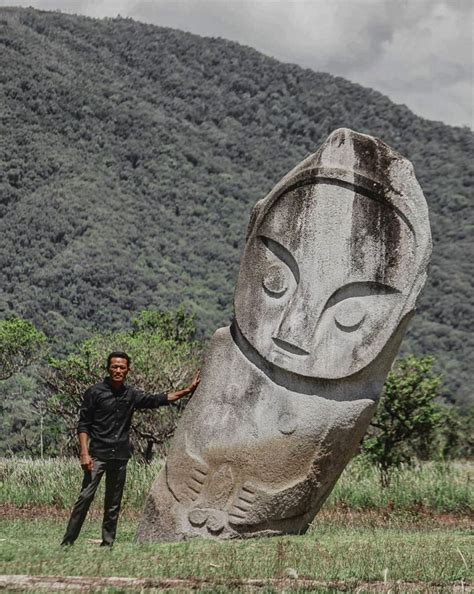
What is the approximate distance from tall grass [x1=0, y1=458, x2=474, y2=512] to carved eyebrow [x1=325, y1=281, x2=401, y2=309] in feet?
14.1

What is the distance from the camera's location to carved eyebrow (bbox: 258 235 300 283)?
10.3 metres

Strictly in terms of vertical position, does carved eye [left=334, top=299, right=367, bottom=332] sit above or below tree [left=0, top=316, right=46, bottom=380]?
above

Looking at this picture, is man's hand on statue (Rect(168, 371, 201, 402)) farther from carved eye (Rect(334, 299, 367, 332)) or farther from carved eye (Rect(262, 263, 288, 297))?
carved eye (Rect(334, 299, 367, 332))

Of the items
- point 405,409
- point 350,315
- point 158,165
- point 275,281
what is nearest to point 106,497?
point 275,281

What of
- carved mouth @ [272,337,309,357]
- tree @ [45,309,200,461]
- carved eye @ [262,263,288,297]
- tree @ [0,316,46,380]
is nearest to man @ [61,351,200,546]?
carved mouth @ [272,337,309,357]

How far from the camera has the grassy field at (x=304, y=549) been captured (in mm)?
7492

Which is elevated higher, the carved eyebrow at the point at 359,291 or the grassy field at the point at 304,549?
the carved eyebrow at the point at 359,291

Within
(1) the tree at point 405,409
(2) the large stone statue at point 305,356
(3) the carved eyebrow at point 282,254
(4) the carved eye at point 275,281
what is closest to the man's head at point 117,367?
(2) the large stone statue at point 305,356

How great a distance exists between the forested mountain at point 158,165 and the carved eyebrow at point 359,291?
1072 inches

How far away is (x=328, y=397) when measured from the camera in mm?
9930

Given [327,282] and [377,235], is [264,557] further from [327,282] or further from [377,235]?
[377,235]

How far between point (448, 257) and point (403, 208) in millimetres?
44811

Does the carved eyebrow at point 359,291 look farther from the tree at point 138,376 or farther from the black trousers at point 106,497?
the tree at point 138,376

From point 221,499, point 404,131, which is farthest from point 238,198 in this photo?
point 221,499
